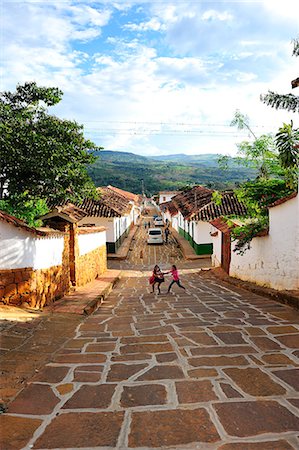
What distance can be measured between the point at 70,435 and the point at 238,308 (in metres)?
5.40

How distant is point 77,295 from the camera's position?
972cm

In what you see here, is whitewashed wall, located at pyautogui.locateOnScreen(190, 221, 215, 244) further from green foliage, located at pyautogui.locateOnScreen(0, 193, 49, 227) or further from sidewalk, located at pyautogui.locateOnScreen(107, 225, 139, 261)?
green foliage, located at pyautogui.locateOnScreen(0, 193, 49, 227)

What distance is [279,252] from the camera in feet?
29.5

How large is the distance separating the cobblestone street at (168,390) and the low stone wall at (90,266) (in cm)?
542

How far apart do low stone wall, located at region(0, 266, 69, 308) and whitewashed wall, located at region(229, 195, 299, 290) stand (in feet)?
19.1

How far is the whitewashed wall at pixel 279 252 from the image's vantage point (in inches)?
316

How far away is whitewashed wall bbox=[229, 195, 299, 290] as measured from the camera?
8.04 meters

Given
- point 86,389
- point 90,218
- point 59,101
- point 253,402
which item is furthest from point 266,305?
point 90,218

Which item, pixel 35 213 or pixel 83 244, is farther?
pixel 83 244

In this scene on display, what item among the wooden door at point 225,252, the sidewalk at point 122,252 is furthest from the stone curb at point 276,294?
the sidewalk at point 122,252

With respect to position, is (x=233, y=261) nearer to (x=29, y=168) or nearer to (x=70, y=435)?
(x=29, y=168)

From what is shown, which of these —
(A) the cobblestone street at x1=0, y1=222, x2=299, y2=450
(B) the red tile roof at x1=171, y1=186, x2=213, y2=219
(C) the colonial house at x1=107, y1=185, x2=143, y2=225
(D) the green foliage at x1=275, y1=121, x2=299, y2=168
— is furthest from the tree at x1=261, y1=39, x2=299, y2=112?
(C) the colonial house at x1=107, y1=185, x2=143, y2=225

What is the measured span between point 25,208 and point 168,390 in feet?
27.0

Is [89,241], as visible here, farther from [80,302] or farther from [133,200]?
[133,200]
